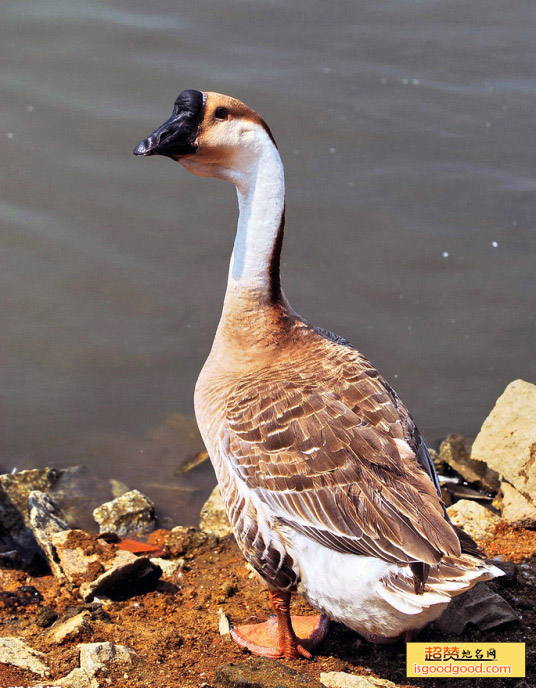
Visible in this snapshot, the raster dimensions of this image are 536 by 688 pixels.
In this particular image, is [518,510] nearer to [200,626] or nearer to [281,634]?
[281,634]

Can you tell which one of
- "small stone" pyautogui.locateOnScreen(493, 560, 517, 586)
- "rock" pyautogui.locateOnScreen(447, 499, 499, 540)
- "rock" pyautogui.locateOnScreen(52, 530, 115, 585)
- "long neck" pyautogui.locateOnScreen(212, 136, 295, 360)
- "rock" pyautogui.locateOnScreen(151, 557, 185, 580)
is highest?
"long neck" pyautogui.locateOnScreen(212, 136, 295, 360)

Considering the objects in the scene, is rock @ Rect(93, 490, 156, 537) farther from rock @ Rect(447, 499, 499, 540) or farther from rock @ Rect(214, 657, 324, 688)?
rock @ Rect(214, 657, 324, 688)

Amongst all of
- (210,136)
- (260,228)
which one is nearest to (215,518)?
(260,228)

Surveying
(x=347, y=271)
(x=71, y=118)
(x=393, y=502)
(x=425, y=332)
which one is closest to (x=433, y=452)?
(x=425, y=332)

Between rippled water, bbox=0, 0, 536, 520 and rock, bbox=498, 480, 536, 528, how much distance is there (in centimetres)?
168

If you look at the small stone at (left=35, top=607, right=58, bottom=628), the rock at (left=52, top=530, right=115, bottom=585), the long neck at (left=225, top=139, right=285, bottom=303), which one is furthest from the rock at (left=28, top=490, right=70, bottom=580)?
the long neck at (left=225, top=139, right=285, bottom=303)

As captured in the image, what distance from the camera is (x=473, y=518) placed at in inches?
247

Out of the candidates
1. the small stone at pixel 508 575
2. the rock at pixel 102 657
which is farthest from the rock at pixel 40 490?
the small stone at pixel 508 575

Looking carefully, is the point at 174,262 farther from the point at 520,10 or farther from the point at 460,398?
the point at 520,10

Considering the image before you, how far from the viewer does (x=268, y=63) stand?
11766mm

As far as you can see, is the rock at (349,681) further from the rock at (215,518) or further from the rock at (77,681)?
the rock at (215,518)

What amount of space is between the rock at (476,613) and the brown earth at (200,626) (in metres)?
0.06

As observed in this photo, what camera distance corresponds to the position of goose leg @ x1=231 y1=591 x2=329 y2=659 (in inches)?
191

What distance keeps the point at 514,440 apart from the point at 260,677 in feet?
9.90
